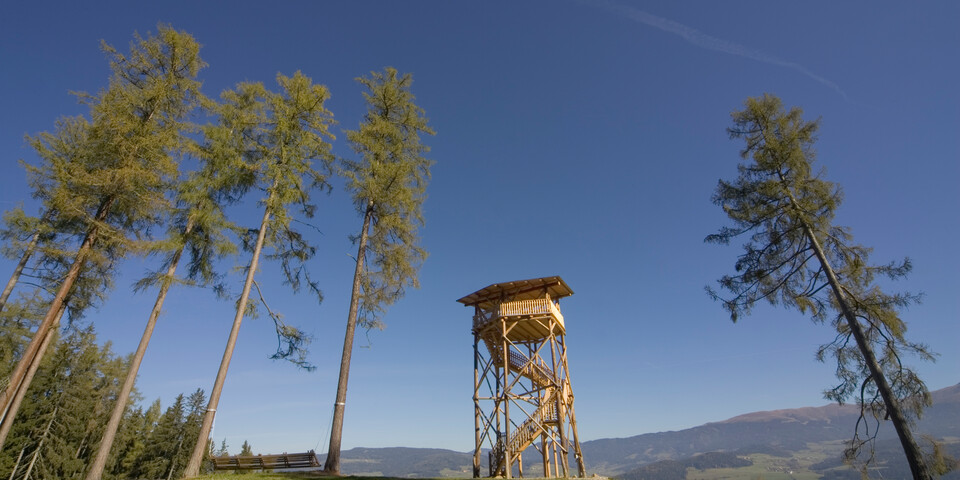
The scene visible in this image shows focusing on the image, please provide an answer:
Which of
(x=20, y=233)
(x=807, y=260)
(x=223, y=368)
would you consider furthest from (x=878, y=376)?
(x=20, y=233)

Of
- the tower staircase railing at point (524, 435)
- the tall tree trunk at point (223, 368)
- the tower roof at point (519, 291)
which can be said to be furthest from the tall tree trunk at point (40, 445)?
the tower staircase railing at point (524, 435)

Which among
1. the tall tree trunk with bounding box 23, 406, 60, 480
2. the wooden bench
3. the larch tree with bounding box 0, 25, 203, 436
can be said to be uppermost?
the larch tree with bounding box 0, 25, 203, 436

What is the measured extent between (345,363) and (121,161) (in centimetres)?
980

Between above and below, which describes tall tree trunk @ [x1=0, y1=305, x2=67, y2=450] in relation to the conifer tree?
below

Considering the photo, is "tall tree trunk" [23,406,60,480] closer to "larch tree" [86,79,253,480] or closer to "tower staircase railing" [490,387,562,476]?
"larch tree" [86,79,253,480]

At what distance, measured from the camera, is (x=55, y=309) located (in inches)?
507

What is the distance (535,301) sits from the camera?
17.6 m

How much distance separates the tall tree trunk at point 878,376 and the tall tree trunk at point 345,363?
1372cm

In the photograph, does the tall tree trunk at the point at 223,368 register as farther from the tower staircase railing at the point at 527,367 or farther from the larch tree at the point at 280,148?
the tower staircase railing at the point at 527,367

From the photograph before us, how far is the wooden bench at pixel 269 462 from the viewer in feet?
43.6

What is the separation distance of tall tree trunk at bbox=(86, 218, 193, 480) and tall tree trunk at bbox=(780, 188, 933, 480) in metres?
19.0

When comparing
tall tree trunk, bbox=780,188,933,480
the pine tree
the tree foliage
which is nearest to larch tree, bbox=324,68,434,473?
the tree foliage

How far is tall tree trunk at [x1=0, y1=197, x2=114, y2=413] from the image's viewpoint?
12.3 meters

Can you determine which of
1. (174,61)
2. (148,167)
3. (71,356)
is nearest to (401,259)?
(148,167)
